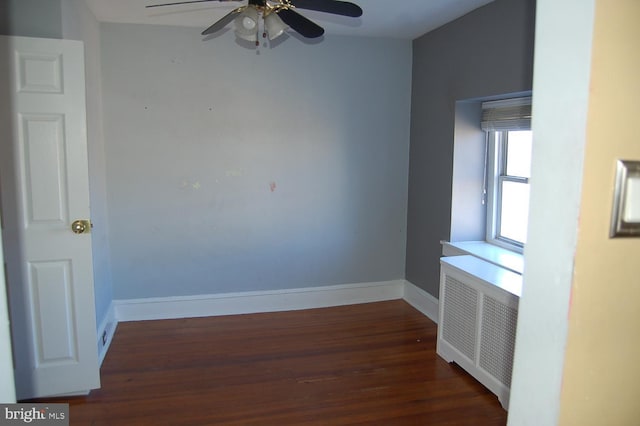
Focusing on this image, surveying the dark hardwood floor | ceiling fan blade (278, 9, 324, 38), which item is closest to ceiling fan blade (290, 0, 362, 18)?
ceiling fan blade (278, 9, 324, 38)

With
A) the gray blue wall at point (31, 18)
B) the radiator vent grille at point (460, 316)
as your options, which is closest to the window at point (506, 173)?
the radiator vent grille at point (460, 316)

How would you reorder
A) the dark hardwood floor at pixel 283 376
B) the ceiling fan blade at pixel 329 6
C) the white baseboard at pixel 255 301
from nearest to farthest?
the ceiling fan blade at pixel 329 6 → the dark hardwood floor at pixel 283 376 → the white baseboard at pixel 255 301

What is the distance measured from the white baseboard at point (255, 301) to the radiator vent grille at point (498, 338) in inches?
68.7

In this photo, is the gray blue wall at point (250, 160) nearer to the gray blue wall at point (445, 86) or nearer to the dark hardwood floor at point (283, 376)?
the gray blue wall at point (445, 86)

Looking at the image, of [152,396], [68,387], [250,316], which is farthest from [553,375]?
[250,316]

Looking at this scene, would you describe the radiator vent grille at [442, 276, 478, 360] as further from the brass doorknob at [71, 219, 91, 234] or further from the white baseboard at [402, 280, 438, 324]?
the brass doorknob at [71, 219, 91, 234]

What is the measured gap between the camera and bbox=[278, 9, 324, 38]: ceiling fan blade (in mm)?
2297

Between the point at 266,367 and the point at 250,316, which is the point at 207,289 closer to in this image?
the point at 250,316

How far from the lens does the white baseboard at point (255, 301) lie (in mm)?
4031

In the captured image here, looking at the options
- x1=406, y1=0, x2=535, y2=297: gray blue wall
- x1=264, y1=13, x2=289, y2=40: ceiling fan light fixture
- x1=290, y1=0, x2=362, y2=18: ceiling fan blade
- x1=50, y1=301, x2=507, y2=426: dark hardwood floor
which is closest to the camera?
x1=290, y1=0, x2=362, y2=18: ceiling fan blade

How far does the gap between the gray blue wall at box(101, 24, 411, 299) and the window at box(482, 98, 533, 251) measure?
3.21 feet

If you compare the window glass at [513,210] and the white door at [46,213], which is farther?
the window glass at [513,210]

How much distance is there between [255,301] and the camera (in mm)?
4258

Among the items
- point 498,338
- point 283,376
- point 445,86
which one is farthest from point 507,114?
point 283,376
